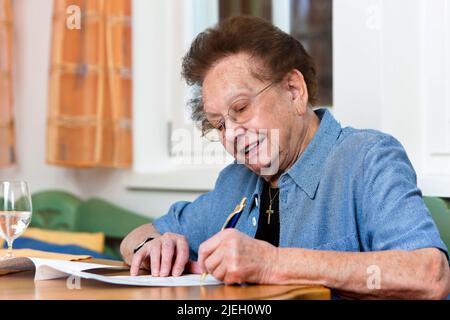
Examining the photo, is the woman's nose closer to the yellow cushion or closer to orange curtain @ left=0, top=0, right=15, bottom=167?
the yellow cushion

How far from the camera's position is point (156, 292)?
129cm

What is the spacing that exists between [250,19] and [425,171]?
721 mm

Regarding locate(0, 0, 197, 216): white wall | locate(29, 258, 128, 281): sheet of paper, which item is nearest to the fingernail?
locate(29, 258, 128, 281): sheet of paper

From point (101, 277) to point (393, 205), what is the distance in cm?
55

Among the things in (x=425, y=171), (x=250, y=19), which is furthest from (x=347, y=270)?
(x=425, y=171)

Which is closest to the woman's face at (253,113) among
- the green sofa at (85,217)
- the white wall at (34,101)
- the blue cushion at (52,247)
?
the blue cushion at (52,247)

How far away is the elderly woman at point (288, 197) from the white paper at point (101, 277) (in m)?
0.04

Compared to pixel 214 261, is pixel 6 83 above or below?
above

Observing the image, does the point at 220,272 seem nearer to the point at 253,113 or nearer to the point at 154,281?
the point at 154,281

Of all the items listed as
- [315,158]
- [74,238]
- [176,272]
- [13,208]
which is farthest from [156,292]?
[74,238]

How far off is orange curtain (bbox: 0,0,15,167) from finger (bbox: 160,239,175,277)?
6.77ft

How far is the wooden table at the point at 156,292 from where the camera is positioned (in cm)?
122
